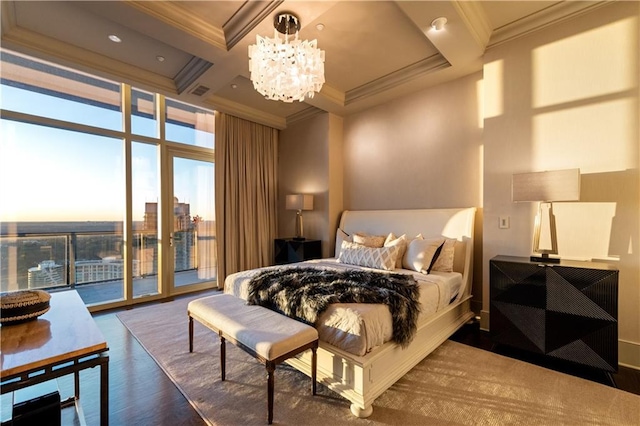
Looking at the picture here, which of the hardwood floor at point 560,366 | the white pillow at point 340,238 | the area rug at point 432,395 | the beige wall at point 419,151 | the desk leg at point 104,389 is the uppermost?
the beige wall at point 419,151

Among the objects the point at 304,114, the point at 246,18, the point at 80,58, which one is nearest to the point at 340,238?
the point at 304,114

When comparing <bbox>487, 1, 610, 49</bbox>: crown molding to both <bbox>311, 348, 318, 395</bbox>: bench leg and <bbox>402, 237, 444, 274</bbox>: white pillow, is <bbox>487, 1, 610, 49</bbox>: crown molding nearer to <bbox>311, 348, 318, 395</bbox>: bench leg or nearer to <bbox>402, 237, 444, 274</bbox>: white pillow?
<bbox>402, 237, 444, 274</bbox>: white pillow

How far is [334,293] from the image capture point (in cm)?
207

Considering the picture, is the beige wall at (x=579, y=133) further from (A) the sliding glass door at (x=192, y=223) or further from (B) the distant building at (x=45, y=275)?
(B) the distant building at (x=45, y=275)

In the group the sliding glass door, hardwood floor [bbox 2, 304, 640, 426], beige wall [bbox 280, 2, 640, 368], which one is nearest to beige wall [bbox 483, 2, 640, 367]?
beige wall [bbox 280, 2, 640, 368]

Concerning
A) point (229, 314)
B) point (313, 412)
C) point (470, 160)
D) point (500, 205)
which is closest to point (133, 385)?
point (229, 314)

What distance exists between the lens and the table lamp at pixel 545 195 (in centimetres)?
222

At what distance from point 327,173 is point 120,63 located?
3.09 m

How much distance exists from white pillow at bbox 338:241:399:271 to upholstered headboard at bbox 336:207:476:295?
651mm

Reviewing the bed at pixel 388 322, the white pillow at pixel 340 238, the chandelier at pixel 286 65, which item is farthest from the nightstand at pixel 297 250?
the chandelier at pixel 286 65

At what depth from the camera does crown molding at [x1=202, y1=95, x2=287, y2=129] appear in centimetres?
436

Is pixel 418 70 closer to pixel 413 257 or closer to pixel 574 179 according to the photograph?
pixel 574 179

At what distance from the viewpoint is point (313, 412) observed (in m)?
1.77

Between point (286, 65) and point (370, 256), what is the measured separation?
219cm
